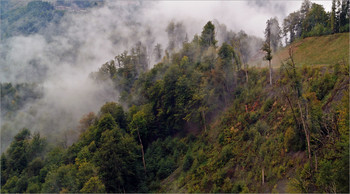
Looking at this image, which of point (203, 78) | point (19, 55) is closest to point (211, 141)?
point (203, 78)

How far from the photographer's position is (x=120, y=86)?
184ft

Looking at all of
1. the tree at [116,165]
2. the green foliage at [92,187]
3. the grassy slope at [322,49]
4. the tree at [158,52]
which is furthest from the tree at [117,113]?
the grassy slope at [322,49]

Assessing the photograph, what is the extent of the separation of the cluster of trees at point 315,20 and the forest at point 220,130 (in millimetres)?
170

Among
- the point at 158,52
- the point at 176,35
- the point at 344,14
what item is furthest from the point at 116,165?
the point at 176,35

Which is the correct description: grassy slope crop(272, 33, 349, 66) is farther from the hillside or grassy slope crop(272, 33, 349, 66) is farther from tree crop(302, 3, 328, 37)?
tree crop(302, 3, 328, 37)

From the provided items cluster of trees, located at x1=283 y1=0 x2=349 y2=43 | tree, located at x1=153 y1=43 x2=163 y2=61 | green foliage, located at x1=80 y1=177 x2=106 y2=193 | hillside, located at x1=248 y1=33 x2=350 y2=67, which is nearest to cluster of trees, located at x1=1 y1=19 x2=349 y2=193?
green foliage, located at x1=80 y1=177 x2=106 y2=193

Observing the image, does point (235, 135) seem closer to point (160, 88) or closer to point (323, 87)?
point (323, 87)

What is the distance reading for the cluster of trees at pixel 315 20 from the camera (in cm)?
3247

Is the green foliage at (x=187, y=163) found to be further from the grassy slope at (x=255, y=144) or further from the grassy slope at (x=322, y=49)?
the grassy slope at (x=322, y=49)

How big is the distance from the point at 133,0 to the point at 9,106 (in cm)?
8163

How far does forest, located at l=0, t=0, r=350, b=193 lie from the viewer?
1404 centimetres

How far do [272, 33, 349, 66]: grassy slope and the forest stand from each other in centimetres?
33

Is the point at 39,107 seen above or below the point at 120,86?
below

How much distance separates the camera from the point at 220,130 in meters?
28.4
